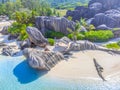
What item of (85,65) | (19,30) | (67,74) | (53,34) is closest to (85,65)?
(85,65)

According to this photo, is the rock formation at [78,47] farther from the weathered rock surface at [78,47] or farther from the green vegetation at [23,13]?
the green vegetation at [23,13]

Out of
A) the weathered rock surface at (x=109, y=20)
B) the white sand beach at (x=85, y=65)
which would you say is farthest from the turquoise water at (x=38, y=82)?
the weathered rock surface at (x=109, y=20)

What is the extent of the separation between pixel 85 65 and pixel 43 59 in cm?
613

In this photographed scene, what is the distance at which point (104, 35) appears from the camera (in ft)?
160

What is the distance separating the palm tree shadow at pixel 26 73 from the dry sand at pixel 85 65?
169cm

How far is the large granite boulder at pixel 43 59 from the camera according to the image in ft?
112

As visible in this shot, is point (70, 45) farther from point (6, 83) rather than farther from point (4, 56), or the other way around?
point (6, 83)

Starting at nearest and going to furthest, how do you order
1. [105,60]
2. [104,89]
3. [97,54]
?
[104,89], [105,60], [97,54]

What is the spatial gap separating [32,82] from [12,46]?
18124 mm


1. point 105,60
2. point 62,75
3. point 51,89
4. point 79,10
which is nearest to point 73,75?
point 62,75

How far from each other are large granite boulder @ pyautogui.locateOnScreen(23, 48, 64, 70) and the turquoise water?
883mm

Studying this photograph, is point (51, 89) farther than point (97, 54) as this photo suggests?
No

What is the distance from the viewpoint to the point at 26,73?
34.4 m

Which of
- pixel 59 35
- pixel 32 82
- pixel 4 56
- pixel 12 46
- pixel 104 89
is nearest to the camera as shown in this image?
pixel 104 89
